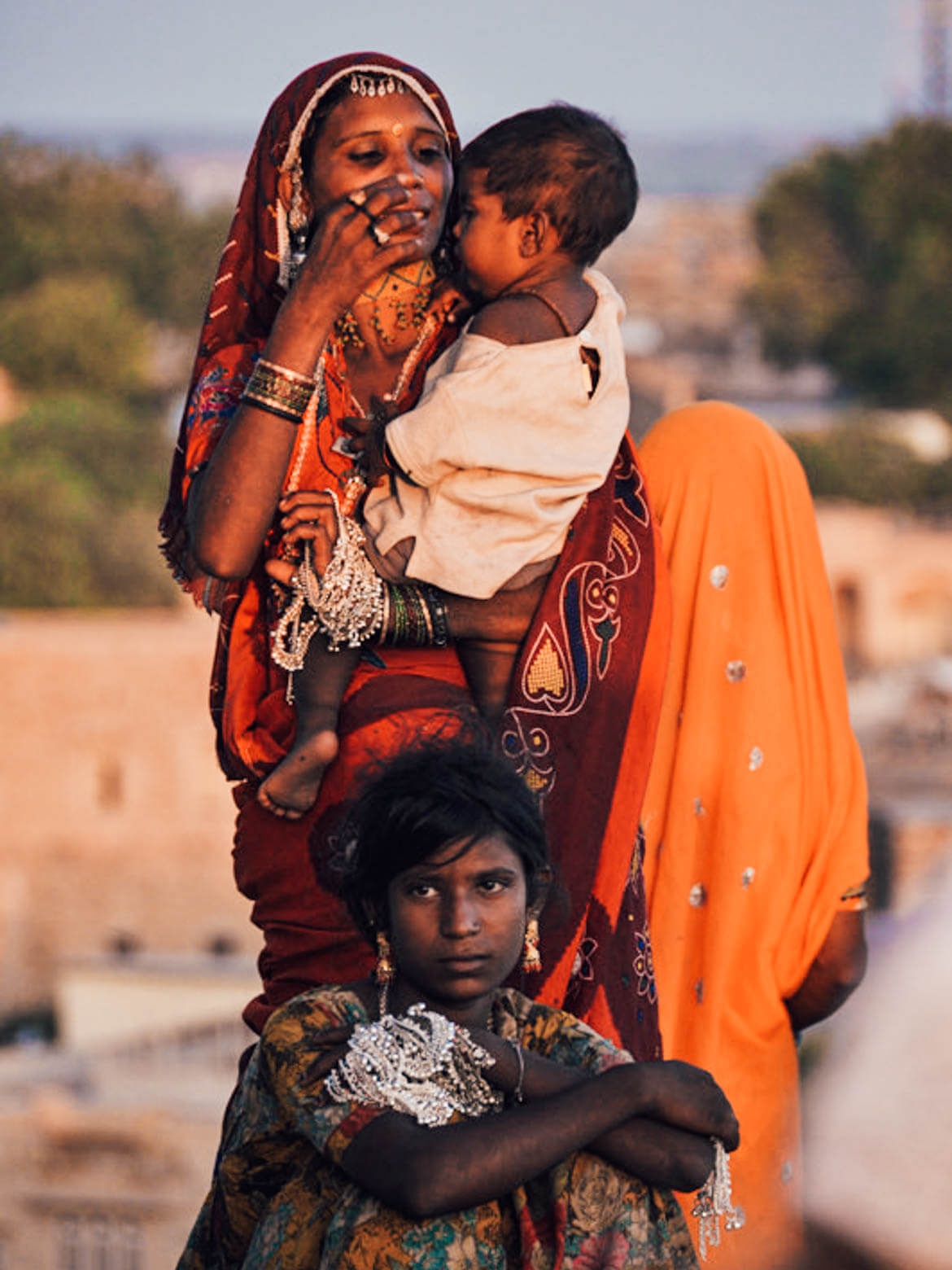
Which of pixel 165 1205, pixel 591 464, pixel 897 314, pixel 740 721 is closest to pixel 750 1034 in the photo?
pixel 740 721

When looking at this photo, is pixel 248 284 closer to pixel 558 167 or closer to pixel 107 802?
pixel 558 167

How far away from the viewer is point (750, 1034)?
2.79 meters

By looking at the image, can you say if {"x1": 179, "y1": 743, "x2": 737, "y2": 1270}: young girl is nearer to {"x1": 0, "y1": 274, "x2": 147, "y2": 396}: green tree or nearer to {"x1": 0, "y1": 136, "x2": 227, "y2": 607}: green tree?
{"x1": 0, "y1": 136, "x2": 227, "y2": 607}: green tree

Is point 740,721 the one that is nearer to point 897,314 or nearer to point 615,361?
point 615,361

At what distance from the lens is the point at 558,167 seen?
2387 mm

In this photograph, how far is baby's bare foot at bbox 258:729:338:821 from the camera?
92.8 inches

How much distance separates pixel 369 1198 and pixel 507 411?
81cm

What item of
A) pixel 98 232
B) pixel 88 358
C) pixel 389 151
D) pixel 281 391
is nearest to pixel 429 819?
pixel 281 391

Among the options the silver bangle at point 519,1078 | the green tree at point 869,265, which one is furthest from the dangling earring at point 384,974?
the green tree at point 869,265

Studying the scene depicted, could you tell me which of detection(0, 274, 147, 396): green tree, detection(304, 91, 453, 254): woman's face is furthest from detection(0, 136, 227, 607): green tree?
detection(304, 91, 453, 254): woman's face

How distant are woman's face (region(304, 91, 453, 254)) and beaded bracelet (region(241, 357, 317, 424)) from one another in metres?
0.20

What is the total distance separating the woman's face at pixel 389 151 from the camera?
8.05ft

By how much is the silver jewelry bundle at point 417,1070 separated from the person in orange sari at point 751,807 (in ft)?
2.80

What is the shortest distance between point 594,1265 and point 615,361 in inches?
36.7
